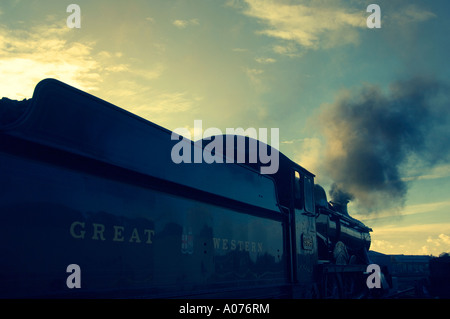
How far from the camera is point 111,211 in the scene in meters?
3.17

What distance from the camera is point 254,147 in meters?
7.03

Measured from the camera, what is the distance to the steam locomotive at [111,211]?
2.55 metres

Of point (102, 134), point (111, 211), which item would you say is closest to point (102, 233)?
point (111, 211)

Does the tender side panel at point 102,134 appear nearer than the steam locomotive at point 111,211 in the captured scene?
No

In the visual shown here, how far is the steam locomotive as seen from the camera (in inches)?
100

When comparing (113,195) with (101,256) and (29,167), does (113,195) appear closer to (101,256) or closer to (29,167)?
(101,256)

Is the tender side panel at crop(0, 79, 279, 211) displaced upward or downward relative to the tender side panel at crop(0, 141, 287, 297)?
upward

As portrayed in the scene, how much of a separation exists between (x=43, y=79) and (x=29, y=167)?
65cm

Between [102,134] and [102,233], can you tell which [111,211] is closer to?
[102,233]

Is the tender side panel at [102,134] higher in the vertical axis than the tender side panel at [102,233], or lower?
higher

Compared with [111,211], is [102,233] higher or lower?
lower

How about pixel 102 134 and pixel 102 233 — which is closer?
pixel 102 233
